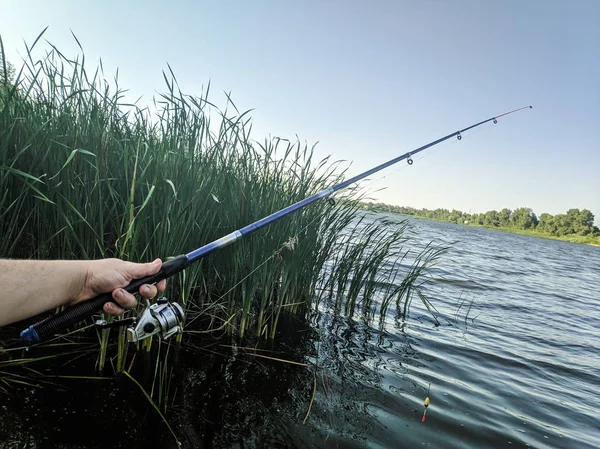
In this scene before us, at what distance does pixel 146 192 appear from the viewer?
9.47ft

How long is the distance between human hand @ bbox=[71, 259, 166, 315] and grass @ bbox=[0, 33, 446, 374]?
560 millimetres

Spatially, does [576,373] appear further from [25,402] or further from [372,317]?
[25,402]

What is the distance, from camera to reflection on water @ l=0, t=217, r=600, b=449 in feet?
7.09

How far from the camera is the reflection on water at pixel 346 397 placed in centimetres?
216

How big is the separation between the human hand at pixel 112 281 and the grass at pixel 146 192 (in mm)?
560

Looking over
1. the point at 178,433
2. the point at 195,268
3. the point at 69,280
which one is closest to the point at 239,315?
the point at 195,268

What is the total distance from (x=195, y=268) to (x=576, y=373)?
4.98 meters

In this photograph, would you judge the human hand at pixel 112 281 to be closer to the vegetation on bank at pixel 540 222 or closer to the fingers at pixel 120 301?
the fingers at pixel 120 301

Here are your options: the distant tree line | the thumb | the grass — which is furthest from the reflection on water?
the distant tree line

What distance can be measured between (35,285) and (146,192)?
147cm

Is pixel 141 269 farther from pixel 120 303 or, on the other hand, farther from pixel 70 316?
pixel 70 316

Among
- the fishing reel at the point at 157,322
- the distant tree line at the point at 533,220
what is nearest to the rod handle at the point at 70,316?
the fishing reel at the point at 157,322

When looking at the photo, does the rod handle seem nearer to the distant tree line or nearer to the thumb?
the thumb

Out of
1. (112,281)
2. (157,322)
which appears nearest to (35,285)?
(112,281)
